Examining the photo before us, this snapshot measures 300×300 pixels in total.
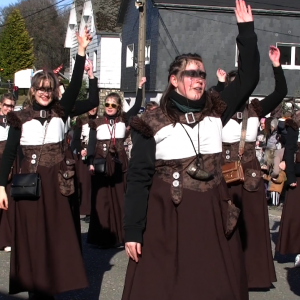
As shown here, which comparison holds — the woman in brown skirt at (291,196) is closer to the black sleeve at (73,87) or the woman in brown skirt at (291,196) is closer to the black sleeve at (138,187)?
the black sleeve at (73,87)

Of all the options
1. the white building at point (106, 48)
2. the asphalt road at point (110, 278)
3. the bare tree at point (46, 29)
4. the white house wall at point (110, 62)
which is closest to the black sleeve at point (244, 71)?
the asphalt road at point (110, 278)

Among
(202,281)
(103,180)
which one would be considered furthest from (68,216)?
(103,180)

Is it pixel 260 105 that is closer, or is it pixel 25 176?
pixel 25 176

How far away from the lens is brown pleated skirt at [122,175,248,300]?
166 inches

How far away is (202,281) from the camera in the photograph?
4203mm

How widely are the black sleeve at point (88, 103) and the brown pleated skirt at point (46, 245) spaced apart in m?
0.66

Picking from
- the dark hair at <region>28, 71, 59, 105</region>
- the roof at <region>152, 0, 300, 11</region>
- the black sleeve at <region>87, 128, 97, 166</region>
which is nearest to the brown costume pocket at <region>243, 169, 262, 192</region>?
the dark hair at <region>28, 71, 59, 105</region>

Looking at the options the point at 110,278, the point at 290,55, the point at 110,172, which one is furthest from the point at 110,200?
the point at 290,55

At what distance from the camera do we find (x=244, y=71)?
4.40m

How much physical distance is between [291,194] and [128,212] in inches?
162

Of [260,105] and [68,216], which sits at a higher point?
[260,105]

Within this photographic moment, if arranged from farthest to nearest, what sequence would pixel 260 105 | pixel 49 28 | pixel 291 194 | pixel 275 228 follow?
1. pixel 49 28
2. pixel 275 228
3. pixel 291 194
4. pixel 260 105

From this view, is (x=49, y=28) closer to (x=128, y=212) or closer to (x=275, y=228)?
(x=275, y=228)

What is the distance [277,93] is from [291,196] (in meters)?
1.91
